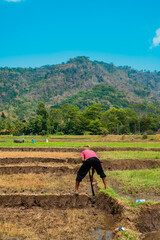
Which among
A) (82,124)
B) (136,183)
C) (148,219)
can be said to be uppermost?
(82,124)

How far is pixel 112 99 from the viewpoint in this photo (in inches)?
7111

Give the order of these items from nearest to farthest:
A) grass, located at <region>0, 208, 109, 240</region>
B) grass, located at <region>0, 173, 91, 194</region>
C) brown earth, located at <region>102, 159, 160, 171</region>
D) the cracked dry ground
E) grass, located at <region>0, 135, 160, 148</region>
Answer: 1. grass, located at <region>0, 208, 109, 240</region>
2. the cracked dry ground
3. grass, located at <region>0, 173, 91, 194</region>
4. brown earth, located at <region>102, 159, 160, 171</region>
5. grass, located at <region>0, 135, 160, 148</region>

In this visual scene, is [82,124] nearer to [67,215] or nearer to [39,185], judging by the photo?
[39,185]

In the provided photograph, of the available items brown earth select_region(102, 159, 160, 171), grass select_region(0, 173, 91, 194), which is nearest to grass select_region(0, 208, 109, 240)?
grass select_region(0, 173, 91, 194)

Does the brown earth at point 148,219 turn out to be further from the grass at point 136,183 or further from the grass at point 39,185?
the grass at point 39,185

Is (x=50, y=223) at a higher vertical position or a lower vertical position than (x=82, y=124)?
lower

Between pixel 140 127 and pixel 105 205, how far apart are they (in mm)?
71615

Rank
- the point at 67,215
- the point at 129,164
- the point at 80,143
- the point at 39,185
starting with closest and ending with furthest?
1. the point at 67,215
2. the point at 39,185
3. the point at 129,164
4. the point at 80,143

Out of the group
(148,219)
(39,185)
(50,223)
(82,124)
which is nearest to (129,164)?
(39,185)

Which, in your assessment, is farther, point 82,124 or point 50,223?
point 82,124

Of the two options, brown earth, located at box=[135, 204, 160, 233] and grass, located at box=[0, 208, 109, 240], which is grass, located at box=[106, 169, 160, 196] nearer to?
brown earth, located at box=[135, 204, 160, 233]

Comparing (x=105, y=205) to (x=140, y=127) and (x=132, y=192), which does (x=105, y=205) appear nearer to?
(x=132, y=192)

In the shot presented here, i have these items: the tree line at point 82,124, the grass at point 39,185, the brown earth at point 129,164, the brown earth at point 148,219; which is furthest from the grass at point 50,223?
the tree line at point 82,124

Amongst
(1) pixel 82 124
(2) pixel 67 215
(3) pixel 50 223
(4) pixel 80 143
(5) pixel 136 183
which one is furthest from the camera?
(1) pixel 82 124
